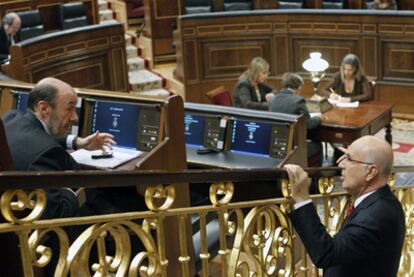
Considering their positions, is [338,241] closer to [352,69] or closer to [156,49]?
[352,69]

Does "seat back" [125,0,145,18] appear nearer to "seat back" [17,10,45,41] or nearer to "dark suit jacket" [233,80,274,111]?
"seat back" [17,10,45,41]

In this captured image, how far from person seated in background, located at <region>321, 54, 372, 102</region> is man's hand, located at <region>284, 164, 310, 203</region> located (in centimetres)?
506

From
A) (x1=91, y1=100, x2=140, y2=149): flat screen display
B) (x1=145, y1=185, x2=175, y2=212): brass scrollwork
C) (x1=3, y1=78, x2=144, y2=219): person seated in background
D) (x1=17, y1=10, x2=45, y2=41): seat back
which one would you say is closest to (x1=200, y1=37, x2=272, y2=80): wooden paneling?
(x1=17, y1=10, x2=45, y2=41): seat back

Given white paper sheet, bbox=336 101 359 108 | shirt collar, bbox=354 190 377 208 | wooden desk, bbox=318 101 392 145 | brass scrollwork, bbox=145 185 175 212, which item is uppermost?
brass scrollwork, bbox=145 185 175 212

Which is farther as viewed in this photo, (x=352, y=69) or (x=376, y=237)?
(x=352, y=69)

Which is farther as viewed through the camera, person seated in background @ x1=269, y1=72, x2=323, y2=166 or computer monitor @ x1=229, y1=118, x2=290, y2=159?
person seated in background @ x1=269, y1=72, x2=323, y2=166

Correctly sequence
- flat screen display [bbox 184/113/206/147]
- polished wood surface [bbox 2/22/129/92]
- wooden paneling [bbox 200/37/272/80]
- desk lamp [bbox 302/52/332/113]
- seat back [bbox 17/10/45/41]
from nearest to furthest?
flat screen display [bbox 184/113/206/147] → desk lamp [bbox 302/52/332/113] → polished wood surface [bbox 2/22/129/92] → seat back [bbox 17/10/45/41] → wooden paneling [bbox 200/37/272/80]

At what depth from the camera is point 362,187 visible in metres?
2.54

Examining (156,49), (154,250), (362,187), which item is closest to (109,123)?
(362,187)

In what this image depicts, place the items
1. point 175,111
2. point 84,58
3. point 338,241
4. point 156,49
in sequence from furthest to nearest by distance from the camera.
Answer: point 156,49 → point 84,58 → point 175,111 → point 338,241

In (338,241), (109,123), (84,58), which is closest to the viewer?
(338,241)

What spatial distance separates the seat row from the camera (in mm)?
9844

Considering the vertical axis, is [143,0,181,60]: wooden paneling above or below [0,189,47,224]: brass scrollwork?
below

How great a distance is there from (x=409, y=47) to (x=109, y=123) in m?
5.57
